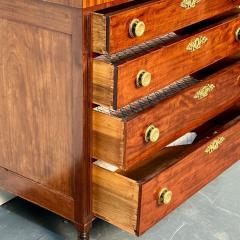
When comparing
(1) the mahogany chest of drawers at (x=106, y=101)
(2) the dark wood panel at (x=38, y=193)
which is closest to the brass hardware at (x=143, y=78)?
(1) the mahogany chest of drawers at (x=106, y=101)

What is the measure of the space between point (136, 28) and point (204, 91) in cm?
36

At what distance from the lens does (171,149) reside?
139 cm

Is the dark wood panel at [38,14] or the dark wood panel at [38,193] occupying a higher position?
the dark wood panel at [38,14]

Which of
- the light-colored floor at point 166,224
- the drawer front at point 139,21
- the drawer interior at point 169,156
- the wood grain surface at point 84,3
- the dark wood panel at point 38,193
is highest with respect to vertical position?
the wood grain surface at point 84,3

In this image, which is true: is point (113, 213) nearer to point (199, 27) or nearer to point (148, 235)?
point (148, 235)

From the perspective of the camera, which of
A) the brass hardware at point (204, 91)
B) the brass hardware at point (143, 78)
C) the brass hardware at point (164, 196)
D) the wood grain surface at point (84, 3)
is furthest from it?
the brass hardware at point (204, 91)

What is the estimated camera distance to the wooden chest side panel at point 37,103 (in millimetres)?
1061

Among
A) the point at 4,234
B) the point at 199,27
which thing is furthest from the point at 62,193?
the point at 199,27

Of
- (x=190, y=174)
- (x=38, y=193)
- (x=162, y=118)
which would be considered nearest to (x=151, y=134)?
(x=162, y=118)

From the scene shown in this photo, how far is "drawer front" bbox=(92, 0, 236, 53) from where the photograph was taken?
973 millimetres

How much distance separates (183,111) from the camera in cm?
124

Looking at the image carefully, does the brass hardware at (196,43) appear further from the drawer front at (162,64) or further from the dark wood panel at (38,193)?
the dark wood panel at (38,193)

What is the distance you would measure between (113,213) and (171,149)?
31 cm

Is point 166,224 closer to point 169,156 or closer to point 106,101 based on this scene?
point 169,156
